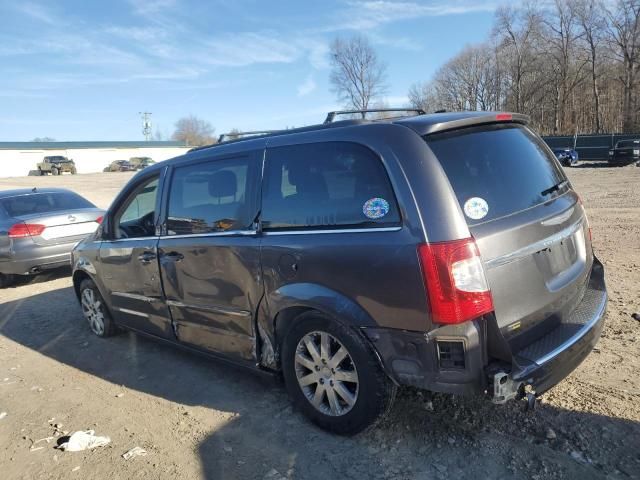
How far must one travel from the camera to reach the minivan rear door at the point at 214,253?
3.36 m

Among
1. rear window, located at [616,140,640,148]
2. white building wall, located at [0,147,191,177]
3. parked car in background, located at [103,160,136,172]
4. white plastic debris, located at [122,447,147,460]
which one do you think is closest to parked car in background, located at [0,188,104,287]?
white plastic debris, located at [122,447,147,460]

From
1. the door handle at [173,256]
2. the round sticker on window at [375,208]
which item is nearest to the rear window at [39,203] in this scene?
the door handle at [173,256]

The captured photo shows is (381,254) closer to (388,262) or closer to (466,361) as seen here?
(388,262)

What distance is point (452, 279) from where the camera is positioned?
2438mm

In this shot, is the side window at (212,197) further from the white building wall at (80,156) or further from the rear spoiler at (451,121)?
the white building wall at (80,156)

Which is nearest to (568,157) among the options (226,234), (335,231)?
(226,234)

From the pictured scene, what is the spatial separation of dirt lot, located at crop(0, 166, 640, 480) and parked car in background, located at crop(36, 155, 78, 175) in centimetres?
5829

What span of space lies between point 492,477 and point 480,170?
1.63 metres

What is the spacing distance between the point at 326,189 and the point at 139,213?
7.24ft

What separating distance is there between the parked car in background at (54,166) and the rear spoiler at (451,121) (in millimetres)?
61091

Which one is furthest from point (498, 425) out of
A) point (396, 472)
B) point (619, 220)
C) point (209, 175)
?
point (619, 220)

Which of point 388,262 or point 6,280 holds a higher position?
point 388,262

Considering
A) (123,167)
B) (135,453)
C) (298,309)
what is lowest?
(135,453)

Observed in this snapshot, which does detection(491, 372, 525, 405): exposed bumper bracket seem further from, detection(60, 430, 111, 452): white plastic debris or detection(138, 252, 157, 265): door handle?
detection(138, 252, 157, 265): door handle
